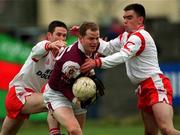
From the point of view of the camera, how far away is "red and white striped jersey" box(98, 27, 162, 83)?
501 inches

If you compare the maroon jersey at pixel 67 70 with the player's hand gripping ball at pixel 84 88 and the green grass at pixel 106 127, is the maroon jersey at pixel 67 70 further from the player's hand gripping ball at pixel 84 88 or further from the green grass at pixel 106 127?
the green grass at pixel 106 127

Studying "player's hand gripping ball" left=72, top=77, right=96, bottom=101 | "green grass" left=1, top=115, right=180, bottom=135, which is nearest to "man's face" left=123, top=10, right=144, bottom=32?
"player's hand gripping ball" left=72, top=77, right=96, bottom=101

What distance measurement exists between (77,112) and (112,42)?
1.37m

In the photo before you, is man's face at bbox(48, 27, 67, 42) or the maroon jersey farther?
man's face at bbox(48, 27, 67, 42)

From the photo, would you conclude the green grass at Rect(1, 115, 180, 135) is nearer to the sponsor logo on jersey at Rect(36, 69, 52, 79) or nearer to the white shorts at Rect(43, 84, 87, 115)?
the sponsor logo on jersey at Rect(36, 69, 52, 79)

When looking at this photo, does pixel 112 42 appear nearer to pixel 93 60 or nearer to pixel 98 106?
pixel 93 60

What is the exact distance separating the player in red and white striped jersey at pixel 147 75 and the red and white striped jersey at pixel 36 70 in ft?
3.28

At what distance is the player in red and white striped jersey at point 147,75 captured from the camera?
13039 millimetres

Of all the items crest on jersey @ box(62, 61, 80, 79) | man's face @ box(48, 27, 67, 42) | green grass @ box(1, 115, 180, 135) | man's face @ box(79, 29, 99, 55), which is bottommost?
green grass @ box(1, 115, 180, 135)

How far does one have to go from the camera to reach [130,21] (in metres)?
13.3

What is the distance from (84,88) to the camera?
12500 millimetres

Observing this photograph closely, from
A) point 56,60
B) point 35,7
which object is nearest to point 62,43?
point 56,60

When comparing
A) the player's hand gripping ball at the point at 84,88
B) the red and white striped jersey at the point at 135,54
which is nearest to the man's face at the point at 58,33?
the red and white striped jersey at the point at 135,54

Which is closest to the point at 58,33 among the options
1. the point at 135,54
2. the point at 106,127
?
the point at 135,54
